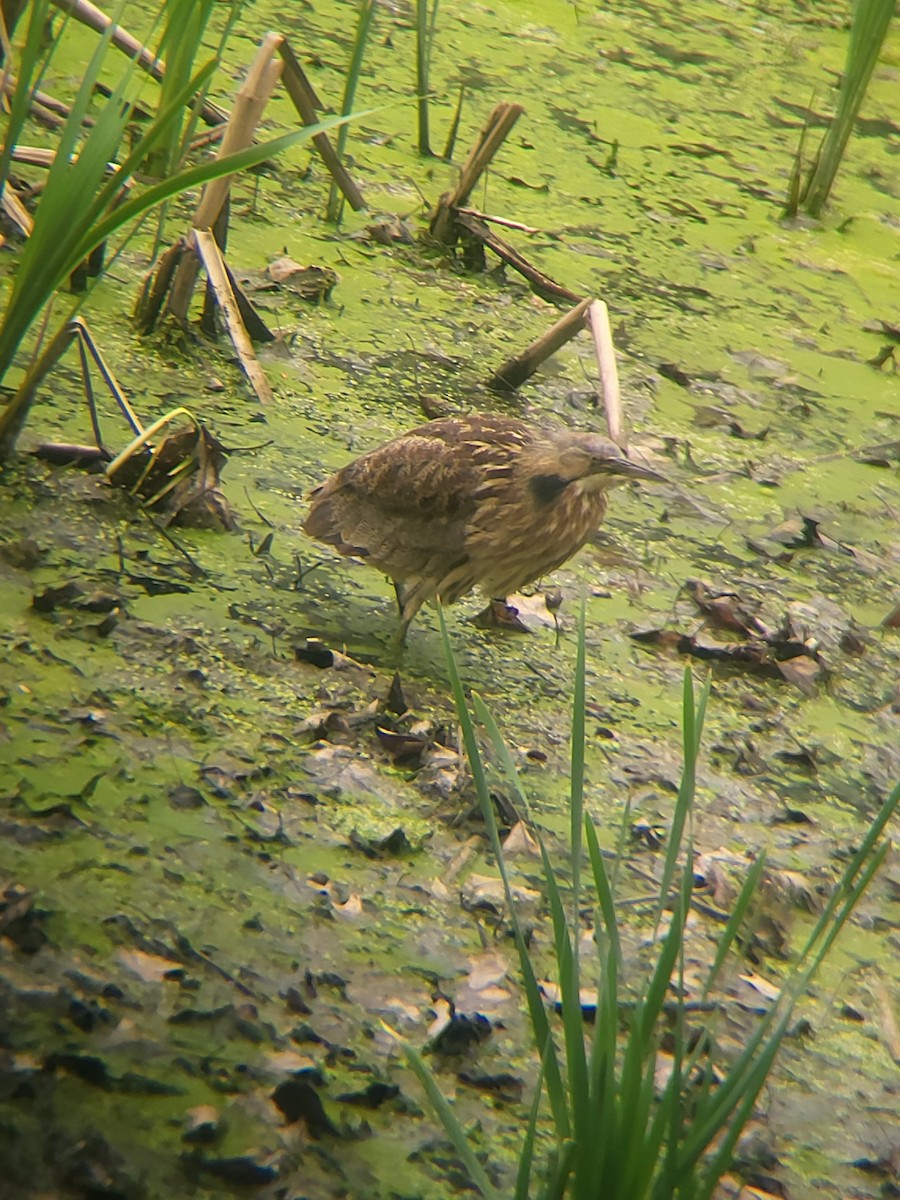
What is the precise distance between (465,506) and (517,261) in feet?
4.66

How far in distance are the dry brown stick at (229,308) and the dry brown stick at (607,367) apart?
85 centimetres

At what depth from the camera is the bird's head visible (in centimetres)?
350

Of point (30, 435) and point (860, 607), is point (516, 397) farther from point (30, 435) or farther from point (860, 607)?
point (30, 435)

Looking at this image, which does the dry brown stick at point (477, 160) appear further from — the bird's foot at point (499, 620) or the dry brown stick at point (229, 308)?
the bird's foot at point (499, 620)

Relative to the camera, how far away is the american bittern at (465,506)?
3449mm

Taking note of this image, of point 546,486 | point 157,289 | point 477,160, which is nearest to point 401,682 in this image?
point 546,486

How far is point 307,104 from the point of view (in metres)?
4.43

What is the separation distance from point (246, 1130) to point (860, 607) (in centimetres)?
260

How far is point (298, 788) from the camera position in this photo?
2799 mm

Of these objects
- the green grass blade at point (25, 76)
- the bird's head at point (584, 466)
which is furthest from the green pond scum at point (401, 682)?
the green grass blade at point (25, 76)

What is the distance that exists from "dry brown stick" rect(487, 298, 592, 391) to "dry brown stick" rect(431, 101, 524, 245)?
2.01 ft

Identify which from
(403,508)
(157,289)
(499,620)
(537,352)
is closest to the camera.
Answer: (403,508)

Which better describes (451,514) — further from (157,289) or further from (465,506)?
(157,289)

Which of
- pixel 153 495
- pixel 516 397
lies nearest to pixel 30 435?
pixel 153 495
